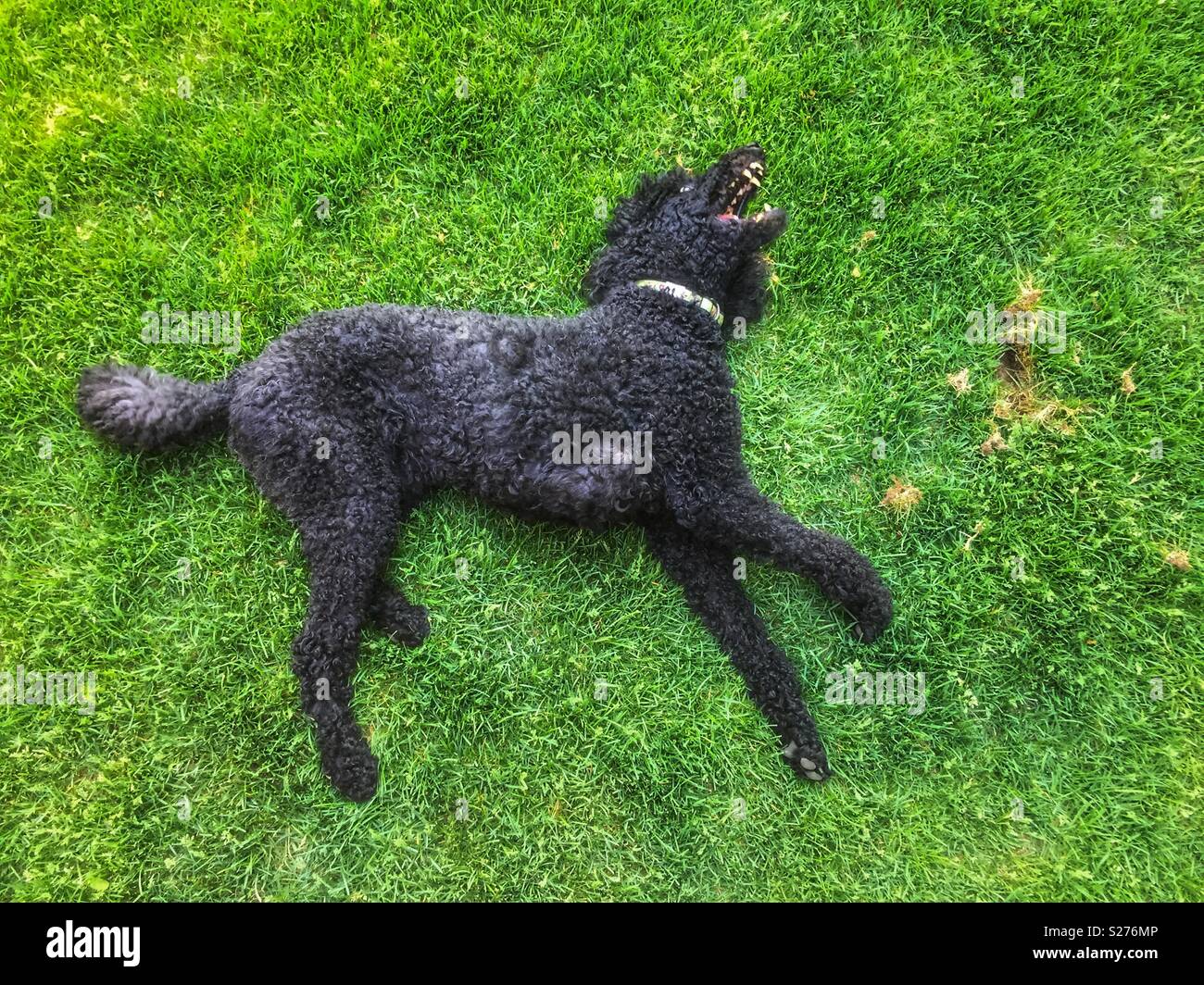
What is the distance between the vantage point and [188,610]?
3014 millimetres

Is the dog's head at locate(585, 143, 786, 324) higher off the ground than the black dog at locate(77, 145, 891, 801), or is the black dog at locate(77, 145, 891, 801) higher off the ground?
the dog's head at locate(585, 143, 786, 324)

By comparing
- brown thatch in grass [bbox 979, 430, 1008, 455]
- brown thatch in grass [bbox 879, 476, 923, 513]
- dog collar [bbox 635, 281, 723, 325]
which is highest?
dog collar [bbox 635, 281, 723, 325]

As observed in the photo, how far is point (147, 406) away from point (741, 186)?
2791 mm

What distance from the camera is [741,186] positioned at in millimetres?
2932

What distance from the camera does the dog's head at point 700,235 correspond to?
283 centimetres

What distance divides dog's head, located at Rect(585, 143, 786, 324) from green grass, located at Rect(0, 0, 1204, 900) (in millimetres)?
284

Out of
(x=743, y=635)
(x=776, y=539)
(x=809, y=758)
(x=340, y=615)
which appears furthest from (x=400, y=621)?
(x=809, y=758)

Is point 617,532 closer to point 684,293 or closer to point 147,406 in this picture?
point 684,293

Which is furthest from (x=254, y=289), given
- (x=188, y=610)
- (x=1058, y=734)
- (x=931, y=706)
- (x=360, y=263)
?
(x=1058, y=734)

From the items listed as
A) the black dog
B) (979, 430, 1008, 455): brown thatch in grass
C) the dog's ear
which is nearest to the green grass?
(979, 430, 1008, 455): brown thatch in grass

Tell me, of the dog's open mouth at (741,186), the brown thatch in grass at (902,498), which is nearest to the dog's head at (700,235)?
the dog's open mouth at (741,186)

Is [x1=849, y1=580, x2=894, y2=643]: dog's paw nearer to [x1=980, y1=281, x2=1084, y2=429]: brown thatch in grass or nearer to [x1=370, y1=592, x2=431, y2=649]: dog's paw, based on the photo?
[x1=980, y1=281, x2=1084, y2=429]: brown thatch in grass

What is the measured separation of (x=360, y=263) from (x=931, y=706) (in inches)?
136

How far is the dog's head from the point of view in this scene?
9.30ft
